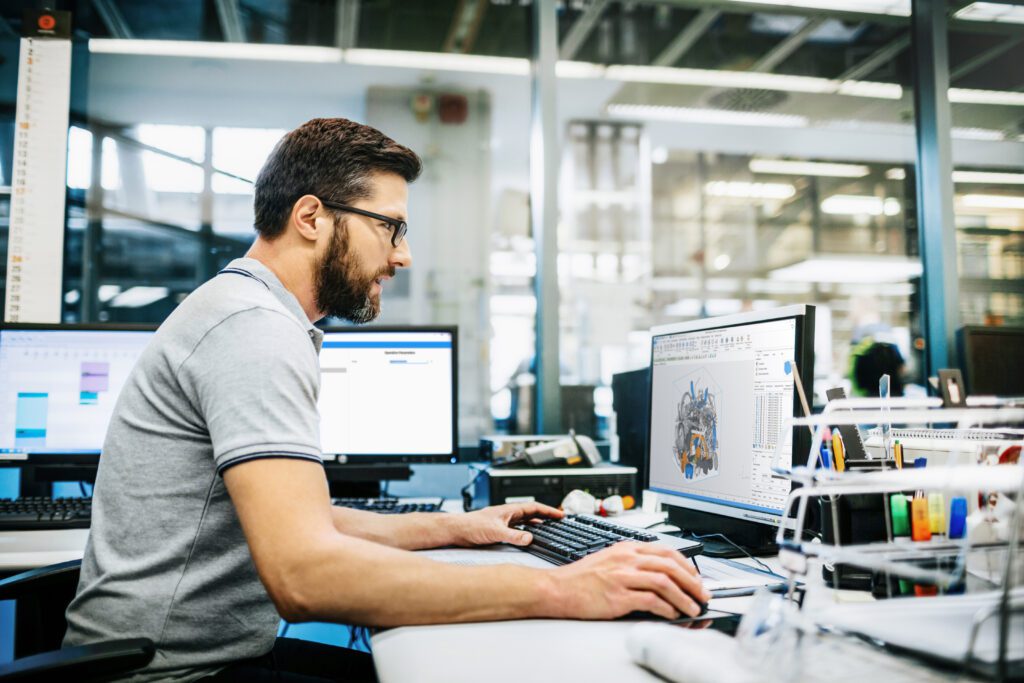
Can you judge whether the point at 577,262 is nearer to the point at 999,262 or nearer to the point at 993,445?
the point at 999,262

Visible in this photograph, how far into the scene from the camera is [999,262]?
11.0ft

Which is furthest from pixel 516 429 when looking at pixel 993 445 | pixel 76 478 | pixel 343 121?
pixel 993 445

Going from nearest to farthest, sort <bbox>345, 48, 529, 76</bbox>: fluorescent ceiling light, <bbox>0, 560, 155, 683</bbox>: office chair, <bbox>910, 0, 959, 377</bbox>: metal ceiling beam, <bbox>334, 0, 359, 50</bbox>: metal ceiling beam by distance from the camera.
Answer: <bbox>0, 560, 155, 683</bbox>: office chair
<bbox>910, 0, 959, 377</bbox>: metal ceiling beam
<bbox>334, 0, 359, 50</bbox>: metal ceiling beam
<bbox>345, 48, 529, 76</bbox>: fluorescent ceiling light

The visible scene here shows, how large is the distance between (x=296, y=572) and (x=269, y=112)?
149 inches

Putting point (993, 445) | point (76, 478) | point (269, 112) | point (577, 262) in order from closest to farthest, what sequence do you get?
point (993, 445) → point (76, 478) → point (269, 112) → point (577, 262)

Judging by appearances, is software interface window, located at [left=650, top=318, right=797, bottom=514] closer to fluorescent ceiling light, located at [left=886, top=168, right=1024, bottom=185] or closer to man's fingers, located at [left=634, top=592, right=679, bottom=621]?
man's fingers, located at [left=634, top=592, right=679, bottom=621]

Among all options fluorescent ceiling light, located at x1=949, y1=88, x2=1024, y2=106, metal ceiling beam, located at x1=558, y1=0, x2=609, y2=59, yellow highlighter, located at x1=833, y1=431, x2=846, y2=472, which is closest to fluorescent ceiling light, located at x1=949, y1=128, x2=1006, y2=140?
fluorescent ceiling light, located at x1=949, y1=88, x2=1024, y2=106

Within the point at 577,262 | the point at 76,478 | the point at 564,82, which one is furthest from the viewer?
the point at 577,262

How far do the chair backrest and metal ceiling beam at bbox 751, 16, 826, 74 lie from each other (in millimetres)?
4848

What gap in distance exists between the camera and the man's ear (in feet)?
3.76

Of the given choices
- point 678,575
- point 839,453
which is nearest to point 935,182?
point 839,453

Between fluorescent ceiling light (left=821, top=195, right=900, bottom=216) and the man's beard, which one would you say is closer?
the man's beard

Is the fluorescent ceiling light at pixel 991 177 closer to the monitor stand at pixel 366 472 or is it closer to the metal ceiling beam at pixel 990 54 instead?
the metal ceiling beam at pixel 990 54

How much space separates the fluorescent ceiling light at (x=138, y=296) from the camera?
10.6 ft
